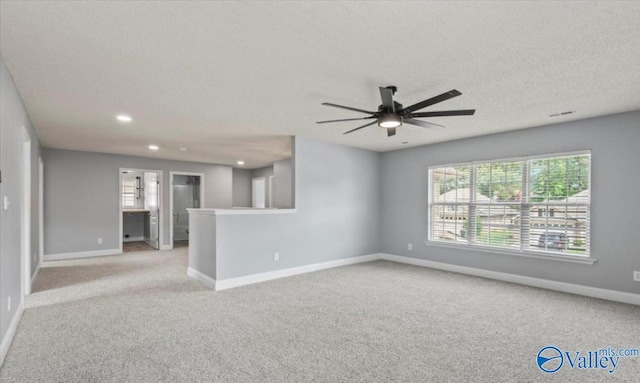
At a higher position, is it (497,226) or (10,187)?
(10,187)

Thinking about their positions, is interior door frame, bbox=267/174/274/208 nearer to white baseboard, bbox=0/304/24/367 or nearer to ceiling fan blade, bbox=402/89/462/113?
white baseboard, bbox=0/304/24/367

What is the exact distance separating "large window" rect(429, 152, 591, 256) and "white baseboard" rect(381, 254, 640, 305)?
0.42 m

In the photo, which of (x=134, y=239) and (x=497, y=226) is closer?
(x=497, y=226)

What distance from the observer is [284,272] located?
16.5 feet

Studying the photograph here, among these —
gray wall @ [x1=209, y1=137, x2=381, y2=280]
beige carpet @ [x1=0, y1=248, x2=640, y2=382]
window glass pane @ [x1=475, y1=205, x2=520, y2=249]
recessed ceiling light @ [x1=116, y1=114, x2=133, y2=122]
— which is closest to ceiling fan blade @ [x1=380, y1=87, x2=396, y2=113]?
beige carpet @ [x1=0, y1=248, x2=640, y2=382]

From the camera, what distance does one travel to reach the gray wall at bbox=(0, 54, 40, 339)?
97.0 inches

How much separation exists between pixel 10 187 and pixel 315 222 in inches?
153

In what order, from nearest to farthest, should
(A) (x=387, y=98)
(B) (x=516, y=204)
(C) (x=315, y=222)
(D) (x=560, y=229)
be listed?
(A) (x=387, y=98), (D) (x=560, y=229), (B) (x=516, y=204), (C) (x=315, y=222)

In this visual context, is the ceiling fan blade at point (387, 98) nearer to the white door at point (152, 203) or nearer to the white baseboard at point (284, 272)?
the white baseboard at point (284, 272)

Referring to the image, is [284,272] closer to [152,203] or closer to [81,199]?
[81,199]

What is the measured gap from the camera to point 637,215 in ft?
12.2

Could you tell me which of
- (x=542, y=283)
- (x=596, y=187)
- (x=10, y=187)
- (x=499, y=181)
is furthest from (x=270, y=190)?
(x=596, y=187)

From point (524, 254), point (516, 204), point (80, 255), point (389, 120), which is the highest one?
point (389, 120)

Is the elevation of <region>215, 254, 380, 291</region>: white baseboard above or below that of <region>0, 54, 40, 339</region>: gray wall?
below
